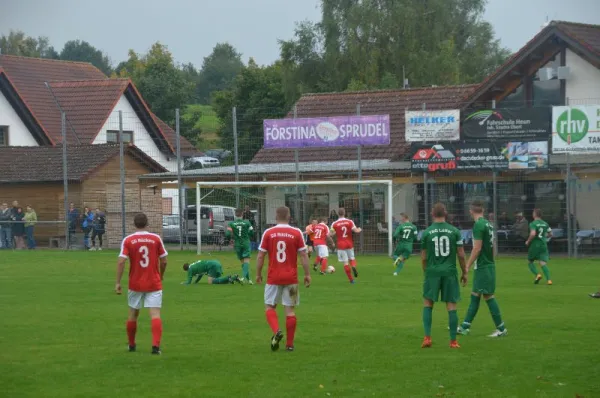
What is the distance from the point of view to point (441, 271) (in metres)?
Answer: 13.8

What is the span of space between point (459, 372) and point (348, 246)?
13929mm

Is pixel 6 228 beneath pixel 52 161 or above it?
beneath

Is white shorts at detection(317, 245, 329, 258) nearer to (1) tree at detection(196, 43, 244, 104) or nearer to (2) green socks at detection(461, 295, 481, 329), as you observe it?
(2) green socks at detection(461, 295, 481, 329)

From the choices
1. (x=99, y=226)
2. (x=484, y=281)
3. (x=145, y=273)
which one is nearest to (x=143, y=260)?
(x=145, y=273)

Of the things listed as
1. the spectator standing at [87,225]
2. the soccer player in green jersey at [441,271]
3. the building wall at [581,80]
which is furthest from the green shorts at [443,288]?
the spectator standing at [87,225]

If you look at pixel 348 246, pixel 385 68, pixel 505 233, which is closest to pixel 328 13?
pixel 385 68

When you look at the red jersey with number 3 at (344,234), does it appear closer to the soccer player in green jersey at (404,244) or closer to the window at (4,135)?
the soccer player in green jersey at (404,244)

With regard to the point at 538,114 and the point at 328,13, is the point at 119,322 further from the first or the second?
the point at 328,13

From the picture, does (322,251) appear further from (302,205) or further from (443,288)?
(443,288)

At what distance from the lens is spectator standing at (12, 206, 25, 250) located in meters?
40.5

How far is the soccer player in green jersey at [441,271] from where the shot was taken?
13.8 metres

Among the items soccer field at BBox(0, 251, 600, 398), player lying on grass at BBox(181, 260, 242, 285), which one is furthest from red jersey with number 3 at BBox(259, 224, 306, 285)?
player lying on grass at BBox(181, 260, 242, 285)

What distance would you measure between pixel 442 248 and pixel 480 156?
22.3 meters

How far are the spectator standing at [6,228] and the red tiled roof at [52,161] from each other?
2405 mm
